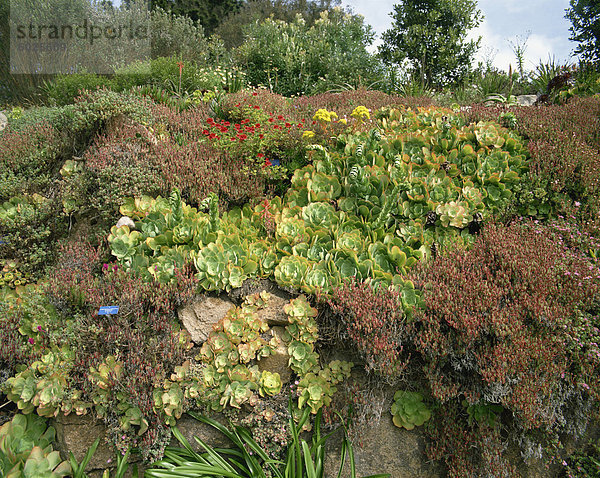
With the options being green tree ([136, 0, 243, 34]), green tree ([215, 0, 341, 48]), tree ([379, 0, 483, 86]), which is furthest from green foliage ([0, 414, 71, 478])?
green tree ([136, 0, 243, 34])

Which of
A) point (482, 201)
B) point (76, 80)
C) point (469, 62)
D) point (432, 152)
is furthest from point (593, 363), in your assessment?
point (469, 62)

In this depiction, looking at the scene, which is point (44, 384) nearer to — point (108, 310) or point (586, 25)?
point (108, 310)

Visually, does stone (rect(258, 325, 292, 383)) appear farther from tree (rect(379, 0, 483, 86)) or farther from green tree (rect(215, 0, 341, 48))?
green tree (rect(215, 0, 341, 48))

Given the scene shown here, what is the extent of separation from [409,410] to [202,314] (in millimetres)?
1592

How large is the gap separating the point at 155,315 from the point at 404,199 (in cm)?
236

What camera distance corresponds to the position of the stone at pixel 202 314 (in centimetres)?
295

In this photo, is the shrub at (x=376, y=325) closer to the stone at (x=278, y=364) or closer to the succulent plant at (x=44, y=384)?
the stone at (x=278, y=364)

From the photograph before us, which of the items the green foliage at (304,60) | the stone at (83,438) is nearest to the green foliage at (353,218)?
the stone at (83,438)

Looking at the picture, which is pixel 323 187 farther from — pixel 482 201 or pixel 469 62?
pixel 469 62

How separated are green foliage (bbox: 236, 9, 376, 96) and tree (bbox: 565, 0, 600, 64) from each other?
18.9 feet

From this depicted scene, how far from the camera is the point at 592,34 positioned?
1081 centimetres

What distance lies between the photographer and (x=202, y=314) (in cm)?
300

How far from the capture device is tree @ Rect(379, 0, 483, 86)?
11.1m

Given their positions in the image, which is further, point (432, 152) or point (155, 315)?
point (432, 152)
